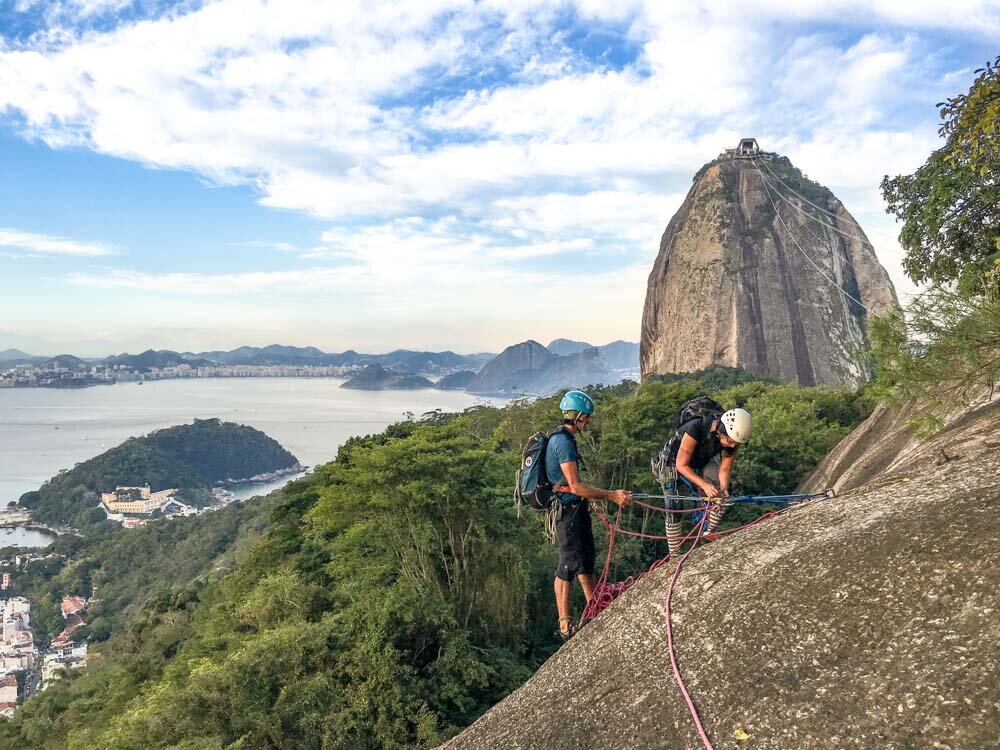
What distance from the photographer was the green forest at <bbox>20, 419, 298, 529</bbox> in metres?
107

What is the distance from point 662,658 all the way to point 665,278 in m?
71.2

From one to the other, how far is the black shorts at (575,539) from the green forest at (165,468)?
114 m

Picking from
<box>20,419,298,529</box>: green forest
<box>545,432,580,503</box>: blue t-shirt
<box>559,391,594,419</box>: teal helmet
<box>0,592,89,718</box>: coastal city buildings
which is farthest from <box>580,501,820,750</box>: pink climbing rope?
<box>20,419,298,529</box>: green forest

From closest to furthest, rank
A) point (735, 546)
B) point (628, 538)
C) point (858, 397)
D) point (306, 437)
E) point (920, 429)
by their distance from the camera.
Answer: point (735, 546) → point (920, 429) → point (628, 538) → point (858, 397) → point (306, 437)

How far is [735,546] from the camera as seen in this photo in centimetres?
482

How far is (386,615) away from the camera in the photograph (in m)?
13.4

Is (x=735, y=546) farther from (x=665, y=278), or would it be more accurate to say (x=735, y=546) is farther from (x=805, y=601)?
(x=665, y=278)

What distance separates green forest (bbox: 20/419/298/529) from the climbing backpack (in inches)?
4517

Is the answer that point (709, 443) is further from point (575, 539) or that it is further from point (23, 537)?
point (23, 537)

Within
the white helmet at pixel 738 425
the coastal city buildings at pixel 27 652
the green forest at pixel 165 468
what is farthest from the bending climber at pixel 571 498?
the green forest at pixel 165 468

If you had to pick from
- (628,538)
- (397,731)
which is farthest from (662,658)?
(628,538)

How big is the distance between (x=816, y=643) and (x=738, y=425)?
6.87 feet

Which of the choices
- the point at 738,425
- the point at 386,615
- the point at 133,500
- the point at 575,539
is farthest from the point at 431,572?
the point at 133,500

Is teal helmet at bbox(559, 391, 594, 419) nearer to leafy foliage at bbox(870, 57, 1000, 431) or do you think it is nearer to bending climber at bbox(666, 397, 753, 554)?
bending climber at bbox(666, 397, 753, 554)
